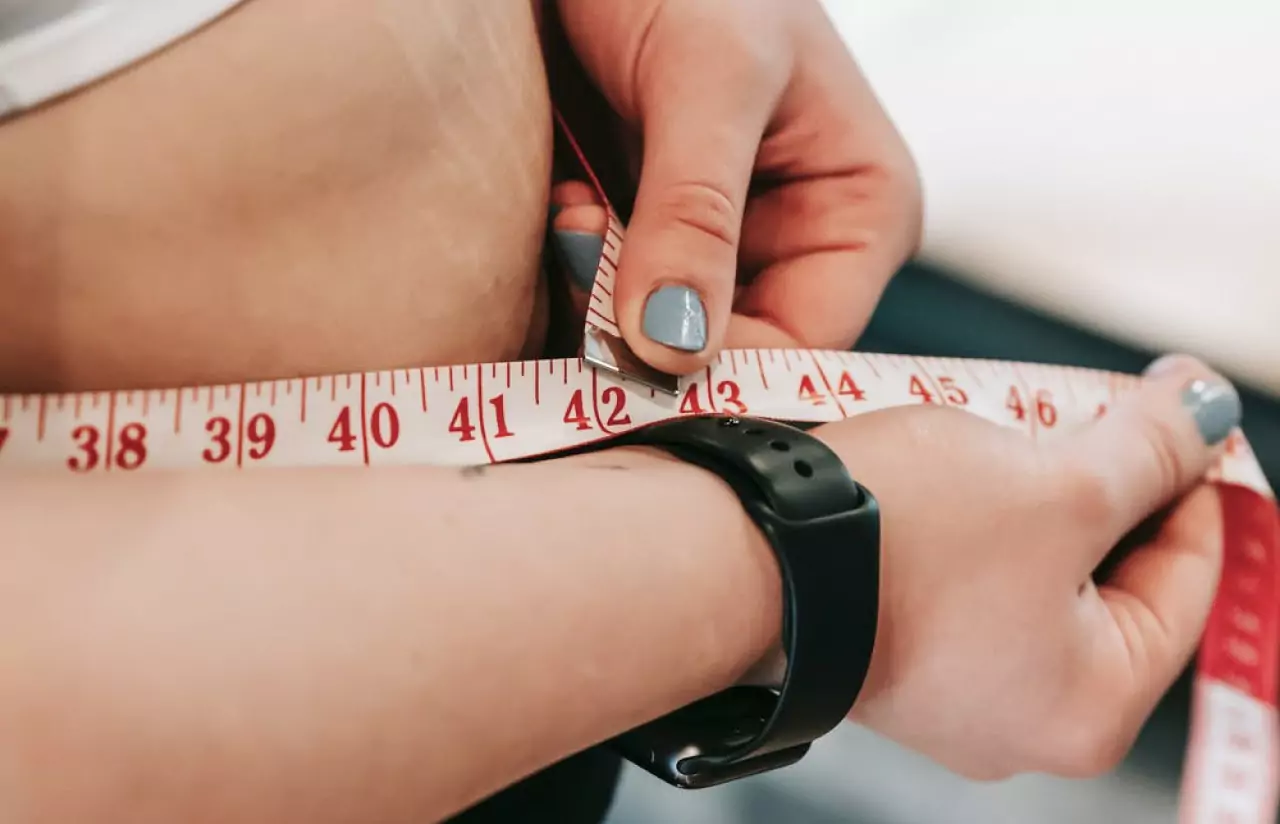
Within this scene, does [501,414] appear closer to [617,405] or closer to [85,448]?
[617,405]

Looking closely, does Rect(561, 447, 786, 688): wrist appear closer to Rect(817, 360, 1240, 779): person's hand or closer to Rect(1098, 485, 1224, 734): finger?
Rect(817, 360, 1240, 779): person's hand

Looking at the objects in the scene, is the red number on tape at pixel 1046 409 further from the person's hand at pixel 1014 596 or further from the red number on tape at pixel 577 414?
the red number on tape at pixel 577 414

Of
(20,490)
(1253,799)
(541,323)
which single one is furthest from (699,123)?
(1253,799)

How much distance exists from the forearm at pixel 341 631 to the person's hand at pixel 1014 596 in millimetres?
114

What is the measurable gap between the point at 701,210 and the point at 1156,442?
1.19 feet

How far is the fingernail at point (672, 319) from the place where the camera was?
520 mm

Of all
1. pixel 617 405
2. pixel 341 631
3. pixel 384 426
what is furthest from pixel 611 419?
pixel 341 631

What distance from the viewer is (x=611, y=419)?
539 mm

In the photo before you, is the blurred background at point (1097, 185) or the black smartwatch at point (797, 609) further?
the blurred background at point (1097, 185)

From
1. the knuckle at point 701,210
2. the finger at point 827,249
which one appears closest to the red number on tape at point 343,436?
the knuckle at point 701,210

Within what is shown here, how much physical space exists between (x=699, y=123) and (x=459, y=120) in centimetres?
16

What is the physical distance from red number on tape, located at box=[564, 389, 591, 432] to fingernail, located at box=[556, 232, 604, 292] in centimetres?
9

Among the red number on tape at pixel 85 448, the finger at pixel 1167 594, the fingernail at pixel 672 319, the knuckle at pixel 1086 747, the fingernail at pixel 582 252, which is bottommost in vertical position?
the knuckle at pixel 1086 747

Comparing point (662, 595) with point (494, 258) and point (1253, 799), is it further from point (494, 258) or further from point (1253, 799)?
point (1253, 799)
